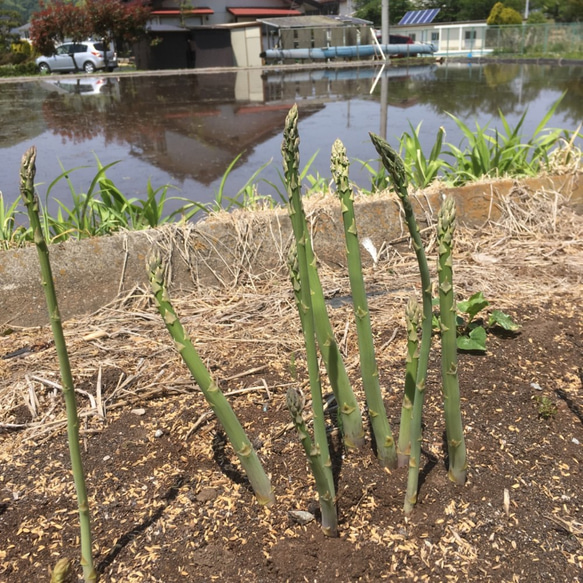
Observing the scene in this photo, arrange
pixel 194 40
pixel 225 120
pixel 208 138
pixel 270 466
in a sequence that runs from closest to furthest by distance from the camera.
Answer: pixel 270 466
pixel 208 138
pixel 225 120
pixel 194 40

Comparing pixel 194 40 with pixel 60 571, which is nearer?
pixel 60 571

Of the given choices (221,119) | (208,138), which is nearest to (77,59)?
(221,119)

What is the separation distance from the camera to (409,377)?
1285 millimetres

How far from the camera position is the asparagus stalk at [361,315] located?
4.22 feet

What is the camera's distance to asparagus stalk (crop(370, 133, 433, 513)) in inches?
42.9

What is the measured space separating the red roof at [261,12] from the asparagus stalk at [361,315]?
121 feet

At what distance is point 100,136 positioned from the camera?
28.7 ft

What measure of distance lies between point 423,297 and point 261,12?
3870 centimetres

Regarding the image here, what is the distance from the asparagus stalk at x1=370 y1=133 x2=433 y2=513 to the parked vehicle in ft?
Answer: 96.4


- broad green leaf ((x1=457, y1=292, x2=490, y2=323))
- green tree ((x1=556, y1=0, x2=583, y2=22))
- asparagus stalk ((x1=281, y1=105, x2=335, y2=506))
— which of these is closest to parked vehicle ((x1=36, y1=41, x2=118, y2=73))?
green tree ((x1=556, y1=0, x2=583, y2=22))

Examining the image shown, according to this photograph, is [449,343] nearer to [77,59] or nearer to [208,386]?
[208,386]

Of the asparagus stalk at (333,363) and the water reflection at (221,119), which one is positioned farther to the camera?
the water reflection at (221,119)

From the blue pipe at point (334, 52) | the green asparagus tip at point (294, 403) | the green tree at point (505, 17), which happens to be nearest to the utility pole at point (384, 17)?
the blue pipe at point (334, 52)

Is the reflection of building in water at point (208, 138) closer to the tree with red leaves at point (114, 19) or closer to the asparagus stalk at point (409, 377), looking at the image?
the asparagus stalk at point (409, 377)
